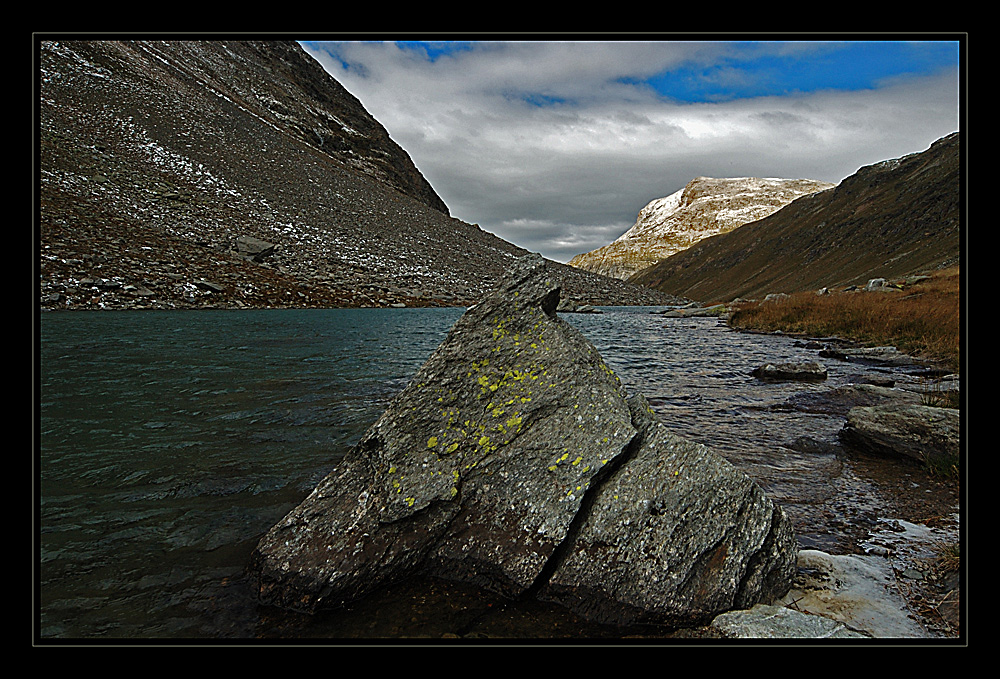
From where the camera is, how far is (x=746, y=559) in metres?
4.56

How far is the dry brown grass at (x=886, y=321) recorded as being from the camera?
18.9 metres

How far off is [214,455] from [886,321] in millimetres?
29814

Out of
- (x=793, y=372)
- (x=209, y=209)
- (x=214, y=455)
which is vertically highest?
(x=209, y=209)

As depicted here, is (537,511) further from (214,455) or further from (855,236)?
(855,236)

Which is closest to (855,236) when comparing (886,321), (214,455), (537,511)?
(886,321)

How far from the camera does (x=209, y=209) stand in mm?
62656

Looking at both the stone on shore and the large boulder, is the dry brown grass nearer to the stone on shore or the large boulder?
the stone on shore

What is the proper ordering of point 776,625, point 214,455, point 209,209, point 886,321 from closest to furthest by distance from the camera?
point 776,625, point 214,455, point 886,321, point 209,209

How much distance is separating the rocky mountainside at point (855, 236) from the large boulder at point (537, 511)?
84148 millimetres

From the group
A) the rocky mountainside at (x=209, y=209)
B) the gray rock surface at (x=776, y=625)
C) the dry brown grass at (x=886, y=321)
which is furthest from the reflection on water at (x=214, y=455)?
the rocky mountainside at (x=209, y=209)

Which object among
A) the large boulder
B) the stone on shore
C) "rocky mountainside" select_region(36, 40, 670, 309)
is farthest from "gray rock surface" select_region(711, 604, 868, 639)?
"rocky mountainside" select_region(36, 40, 670, 309)
